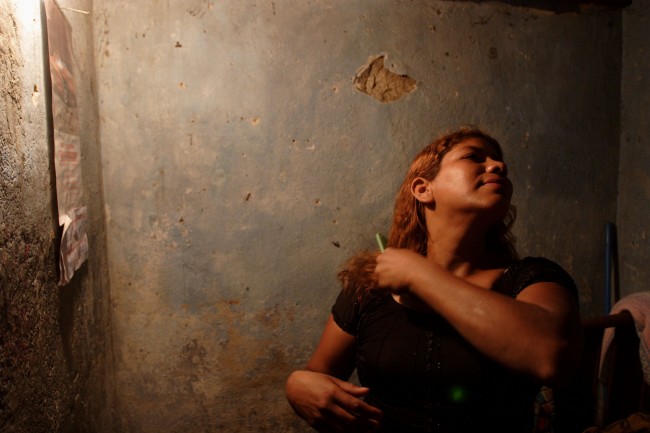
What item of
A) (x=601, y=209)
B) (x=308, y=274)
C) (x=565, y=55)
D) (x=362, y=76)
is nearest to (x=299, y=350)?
(x=308, y=274)

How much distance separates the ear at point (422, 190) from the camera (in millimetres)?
1258

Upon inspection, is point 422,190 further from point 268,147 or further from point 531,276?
point 268,147

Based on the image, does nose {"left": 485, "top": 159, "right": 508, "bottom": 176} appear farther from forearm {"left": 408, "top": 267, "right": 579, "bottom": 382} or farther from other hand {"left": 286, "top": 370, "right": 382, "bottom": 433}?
other hand {"left": 286, "top": 370, "right": 382, "bottom": 433}

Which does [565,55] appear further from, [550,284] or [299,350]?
[299,350]

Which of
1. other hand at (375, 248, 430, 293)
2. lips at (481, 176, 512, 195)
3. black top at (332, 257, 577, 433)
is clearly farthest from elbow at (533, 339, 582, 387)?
lips at (481, 176, 512, 195)

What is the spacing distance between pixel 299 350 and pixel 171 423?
2.27 feet

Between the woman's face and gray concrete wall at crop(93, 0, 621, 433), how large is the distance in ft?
2.48

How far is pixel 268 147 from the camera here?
1.92 meters

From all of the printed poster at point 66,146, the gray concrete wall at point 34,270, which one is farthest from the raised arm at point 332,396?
the printed poster at point 66,146

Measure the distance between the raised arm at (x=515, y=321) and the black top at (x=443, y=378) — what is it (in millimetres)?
93

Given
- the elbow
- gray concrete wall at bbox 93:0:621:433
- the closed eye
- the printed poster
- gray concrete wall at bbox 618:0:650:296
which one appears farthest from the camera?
gray concrete wall at bbox 618:0:650:296

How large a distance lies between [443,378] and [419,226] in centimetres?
48

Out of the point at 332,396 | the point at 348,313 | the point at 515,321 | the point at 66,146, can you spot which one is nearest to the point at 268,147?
the point at 66,146

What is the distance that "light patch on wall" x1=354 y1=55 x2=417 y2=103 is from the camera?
1954 mm
